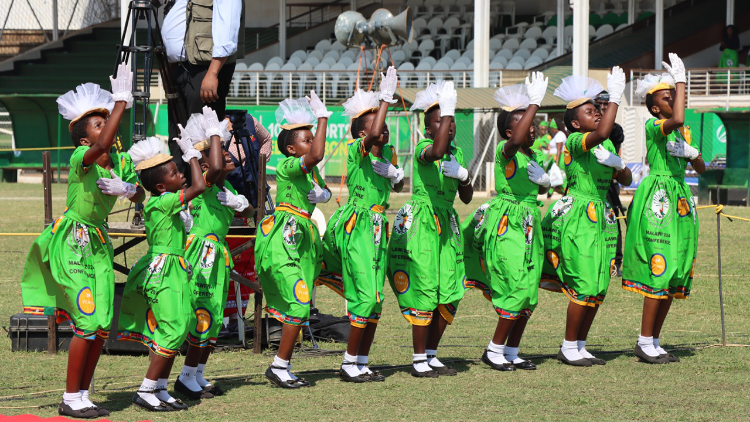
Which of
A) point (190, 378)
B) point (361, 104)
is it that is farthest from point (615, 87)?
point (190, 378)

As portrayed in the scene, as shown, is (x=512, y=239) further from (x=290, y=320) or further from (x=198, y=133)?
(x=198, y=133)

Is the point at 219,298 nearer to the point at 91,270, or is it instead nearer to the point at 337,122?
the point at 91,270

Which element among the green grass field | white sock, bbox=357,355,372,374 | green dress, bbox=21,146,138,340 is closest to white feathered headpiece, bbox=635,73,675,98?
the green grass field

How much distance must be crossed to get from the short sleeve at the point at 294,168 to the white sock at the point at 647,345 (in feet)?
8.69

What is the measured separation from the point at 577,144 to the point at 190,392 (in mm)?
3000

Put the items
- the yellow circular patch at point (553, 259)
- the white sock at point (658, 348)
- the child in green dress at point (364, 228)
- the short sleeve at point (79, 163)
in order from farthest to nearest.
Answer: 1. the white sock at point (658, 348)
2. the yellow circular patch at point (553, 259)
3. the child in green dress at point (364, 228)
4. the short sleeve at point (79, 163)

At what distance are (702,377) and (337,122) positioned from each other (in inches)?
695

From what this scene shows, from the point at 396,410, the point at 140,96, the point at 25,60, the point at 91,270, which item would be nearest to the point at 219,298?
the point at 91,270

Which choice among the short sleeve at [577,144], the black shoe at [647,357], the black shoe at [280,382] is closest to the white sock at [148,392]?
the black shoe at [280,382]

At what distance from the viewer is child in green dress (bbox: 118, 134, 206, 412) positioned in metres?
5.53

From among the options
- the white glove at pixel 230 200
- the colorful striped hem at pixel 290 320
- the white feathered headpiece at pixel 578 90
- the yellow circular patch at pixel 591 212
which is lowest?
the colorful striped hem at pixel 290 320

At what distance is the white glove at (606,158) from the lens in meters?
6.75

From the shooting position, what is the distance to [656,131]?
23.1 feet

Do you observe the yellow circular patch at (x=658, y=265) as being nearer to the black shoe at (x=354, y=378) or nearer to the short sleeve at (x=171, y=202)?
the black shoe at (x=354, y=378)
